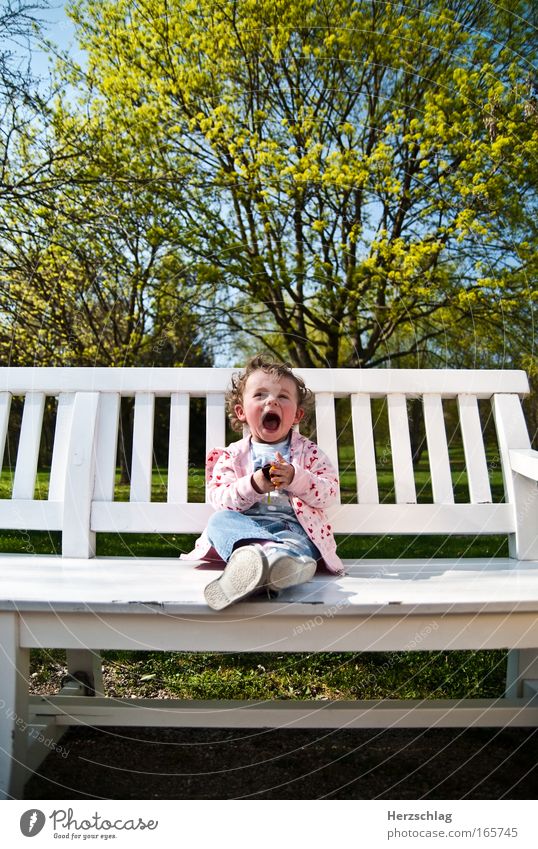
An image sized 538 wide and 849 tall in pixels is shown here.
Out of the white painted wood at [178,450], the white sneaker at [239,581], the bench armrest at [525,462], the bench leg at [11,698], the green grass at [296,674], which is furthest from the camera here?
the green grass at [296,674]

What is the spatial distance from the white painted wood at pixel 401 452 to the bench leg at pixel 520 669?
644 millimetres

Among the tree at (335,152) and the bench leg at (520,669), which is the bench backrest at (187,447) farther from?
the tree at (335,152)

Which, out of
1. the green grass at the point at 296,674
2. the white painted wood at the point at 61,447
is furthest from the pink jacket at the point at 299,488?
the green grass at the point at 296,674

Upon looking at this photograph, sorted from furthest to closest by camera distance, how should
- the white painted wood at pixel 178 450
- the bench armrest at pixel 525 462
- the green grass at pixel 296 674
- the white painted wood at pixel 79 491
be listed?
Answer: the green grass at pixel 296 674
the white painted wood at pixel 178 450
the white painted wood at pixel 79 491
the bench armrest at pixel 525 462

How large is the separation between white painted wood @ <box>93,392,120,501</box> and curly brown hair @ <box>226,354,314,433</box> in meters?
0.41

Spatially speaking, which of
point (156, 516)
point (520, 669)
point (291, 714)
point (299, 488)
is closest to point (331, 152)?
point (156, 516)

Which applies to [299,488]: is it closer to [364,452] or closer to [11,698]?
[364,452]

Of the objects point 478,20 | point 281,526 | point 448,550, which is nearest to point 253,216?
point 478,20

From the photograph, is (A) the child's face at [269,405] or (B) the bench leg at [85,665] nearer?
(A) the child's face at [269,405]

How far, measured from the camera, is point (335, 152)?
5.63m

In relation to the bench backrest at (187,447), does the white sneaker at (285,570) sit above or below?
below

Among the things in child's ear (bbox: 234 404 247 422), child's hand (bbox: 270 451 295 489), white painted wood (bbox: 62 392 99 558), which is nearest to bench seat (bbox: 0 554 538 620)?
white painted wood (bbox: 62 392 99 558)

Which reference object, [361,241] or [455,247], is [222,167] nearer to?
[361,241]

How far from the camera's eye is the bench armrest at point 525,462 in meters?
2.25
